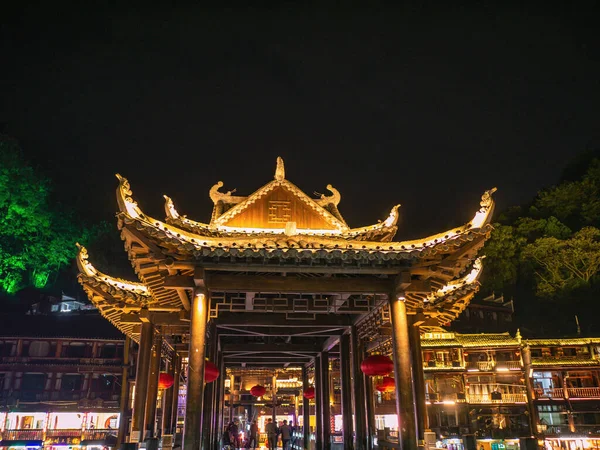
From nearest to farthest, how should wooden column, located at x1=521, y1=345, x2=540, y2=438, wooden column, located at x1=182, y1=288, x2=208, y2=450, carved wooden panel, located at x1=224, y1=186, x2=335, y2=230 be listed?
wooden column, located at x1=182, y1=288, x2=208, y2=450 < carved wooden panel, located at x1=224, y1=186, x2=335, y2=230 < wooden column, located at x1=521, y1=345, x2=540, y2=438

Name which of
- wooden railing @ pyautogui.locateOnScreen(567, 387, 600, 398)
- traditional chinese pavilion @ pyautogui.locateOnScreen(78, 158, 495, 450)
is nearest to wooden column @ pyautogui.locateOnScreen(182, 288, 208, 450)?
traditional chinese pavilion @ pyautogui.locateOnScreen(78, 158, 495, 450)

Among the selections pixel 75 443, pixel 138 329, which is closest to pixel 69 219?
pixel 75 443

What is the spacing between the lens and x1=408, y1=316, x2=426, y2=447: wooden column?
1244cm

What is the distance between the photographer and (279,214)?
1551 cm

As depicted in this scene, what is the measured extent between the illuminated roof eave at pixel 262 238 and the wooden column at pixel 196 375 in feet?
4.03

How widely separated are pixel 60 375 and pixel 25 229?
43.9ft

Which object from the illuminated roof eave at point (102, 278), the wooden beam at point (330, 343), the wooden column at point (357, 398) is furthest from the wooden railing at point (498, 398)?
the illuminated roof eave at point (102, 278)

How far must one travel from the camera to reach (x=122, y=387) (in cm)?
3691

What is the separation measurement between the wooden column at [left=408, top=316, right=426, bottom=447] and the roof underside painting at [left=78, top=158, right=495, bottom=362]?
582mm

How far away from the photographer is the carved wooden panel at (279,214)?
1530cm

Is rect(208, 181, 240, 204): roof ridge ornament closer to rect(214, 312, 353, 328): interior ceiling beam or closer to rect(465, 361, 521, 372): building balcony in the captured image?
rect(214, 312, 353, 328): interior ceiling beam

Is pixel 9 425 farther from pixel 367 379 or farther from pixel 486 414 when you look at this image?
pixel 486 414

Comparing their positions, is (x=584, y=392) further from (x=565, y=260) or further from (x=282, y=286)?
(x=282, y=286)

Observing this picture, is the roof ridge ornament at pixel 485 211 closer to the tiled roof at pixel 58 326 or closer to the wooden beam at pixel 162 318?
the wooden beam at pixel 162 318
